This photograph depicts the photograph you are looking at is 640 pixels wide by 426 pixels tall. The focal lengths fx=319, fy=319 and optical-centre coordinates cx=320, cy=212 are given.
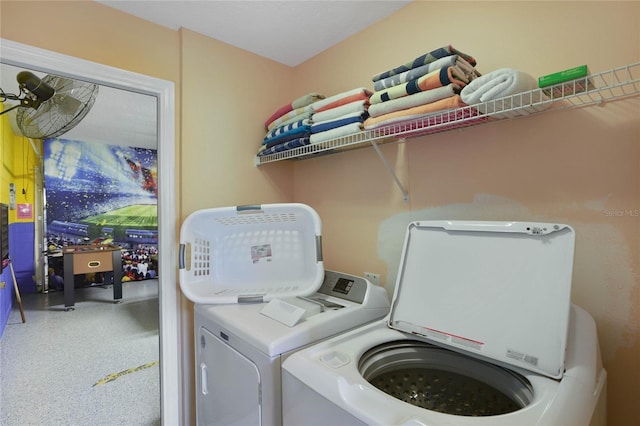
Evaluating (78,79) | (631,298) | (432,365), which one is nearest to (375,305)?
(432,365)

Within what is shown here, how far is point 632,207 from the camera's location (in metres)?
1.19

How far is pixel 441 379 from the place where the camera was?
1.28m

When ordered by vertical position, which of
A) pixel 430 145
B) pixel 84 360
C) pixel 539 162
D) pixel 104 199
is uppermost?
pixel 430 145

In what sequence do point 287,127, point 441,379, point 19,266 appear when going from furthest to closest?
point 287,127
point 19,266
point 441,379

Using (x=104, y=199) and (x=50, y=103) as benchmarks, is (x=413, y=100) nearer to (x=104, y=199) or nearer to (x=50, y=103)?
(x=104, y=199)

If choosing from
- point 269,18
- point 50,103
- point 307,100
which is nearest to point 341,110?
point 307,100

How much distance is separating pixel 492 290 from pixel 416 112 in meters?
0.79

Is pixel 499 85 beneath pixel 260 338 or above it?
above

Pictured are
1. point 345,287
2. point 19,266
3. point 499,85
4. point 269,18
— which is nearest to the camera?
point 499,85

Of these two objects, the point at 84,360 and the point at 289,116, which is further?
the point at 289,116

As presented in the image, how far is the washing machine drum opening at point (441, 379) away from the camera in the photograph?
1122mm

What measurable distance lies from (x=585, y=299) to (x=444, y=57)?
3.80ft

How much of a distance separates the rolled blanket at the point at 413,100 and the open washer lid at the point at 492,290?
540mm

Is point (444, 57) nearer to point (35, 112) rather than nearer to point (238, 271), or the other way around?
point (238, 271)
